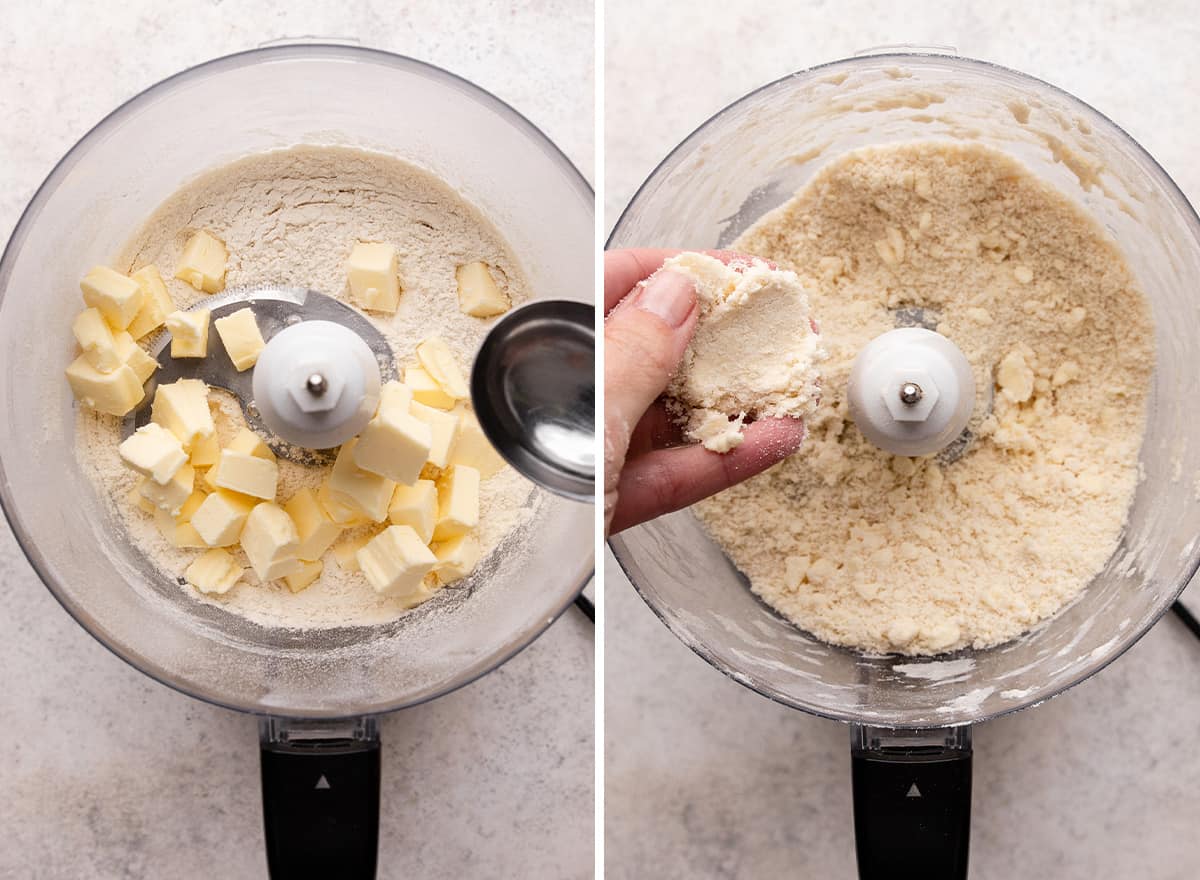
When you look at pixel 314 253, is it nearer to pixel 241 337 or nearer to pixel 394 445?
pixel 241 337

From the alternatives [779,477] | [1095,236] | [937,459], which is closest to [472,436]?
[779,477]

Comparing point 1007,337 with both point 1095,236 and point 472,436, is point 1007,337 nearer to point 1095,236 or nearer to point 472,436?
point 1095,236

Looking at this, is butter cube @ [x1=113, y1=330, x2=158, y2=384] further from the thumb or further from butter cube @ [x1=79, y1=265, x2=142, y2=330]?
the thumb

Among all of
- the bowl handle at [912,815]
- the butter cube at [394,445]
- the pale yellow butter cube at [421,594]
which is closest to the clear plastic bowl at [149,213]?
the pale yellow butter cube at [421,594]

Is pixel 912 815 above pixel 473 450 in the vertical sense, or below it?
below

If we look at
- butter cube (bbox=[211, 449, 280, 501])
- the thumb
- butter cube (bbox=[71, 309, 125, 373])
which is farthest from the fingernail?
butter cube (bbox=[71, 309, 125, 373])

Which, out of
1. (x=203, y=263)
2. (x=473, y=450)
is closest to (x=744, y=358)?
(x=473, y=450)
